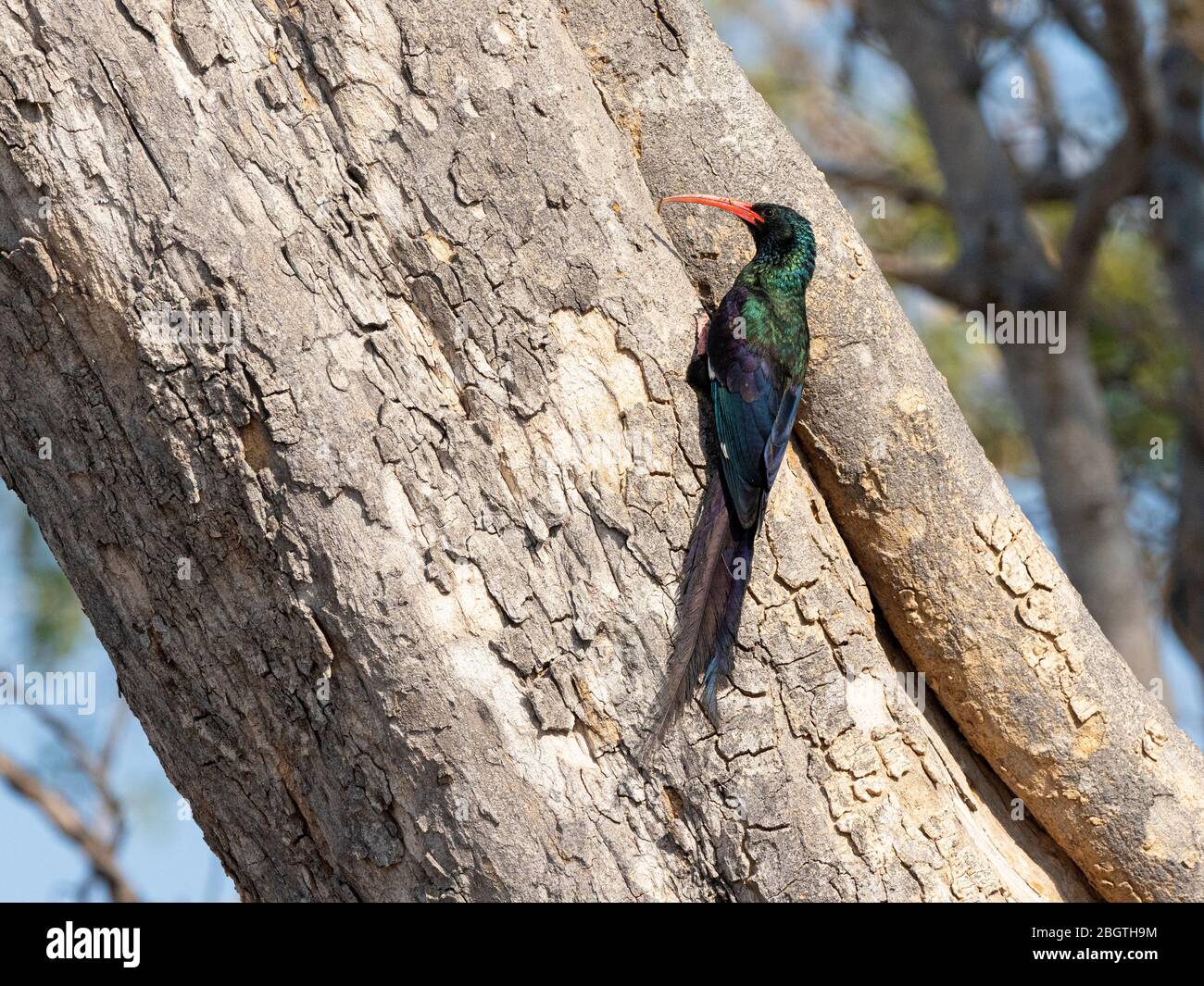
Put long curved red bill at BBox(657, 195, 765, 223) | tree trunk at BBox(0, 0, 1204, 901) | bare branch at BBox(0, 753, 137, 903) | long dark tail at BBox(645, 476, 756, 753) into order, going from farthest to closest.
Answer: bare branch at BBox(0, 753, 137, 903), long curved red bill at BBox(657, 195, 765, 223), long dark tail at BBox(645, 476, 756, 753), tree trunk at BBox(0, 0, 1204, 901)

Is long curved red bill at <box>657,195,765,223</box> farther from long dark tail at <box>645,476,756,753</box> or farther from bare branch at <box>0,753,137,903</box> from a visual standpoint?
bare branch at <box>0,753,137,903</box>

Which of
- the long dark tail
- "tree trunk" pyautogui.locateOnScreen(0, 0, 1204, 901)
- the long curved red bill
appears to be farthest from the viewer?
the long curved red bill

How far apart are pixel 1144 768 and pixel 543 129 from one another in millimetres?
1732

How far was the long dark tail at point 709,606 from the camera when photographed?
201cm

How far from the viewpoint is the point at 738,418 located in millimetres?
2129

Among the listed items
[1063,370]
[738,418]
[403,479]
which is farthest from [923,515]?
[1063,370]

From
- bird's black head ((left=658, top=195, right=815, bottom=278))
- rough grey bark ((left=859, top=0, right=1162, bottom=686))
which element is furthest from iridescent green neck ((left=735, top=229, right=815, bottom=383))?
rough grey bark ((left=859, top=0, right=1162, bottom=686))

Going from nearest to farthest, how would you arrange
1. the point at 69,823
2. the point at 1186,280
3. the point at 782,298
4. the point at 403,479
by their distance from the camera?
the point at 403,479, the point at 782,298, the point at 69,823, the point at 1186,280

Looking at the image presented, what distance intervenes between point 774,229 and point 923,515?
0.64 m

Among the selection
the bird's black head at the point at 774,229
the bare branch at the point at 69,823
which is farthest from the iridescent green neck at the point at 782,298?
the bare branch at the point at 69,823

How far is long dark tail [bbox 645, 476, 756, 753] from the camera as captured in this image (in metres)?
2.01

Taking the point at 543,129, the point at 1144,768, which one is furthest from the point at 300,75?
the point at 1144,768

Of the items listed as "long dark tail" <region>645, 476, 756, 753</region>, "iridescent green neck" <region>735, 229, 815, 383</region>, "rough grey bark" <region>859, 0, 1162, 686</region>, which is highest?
"rough grey bark" <region>859, 0, 1162, 686</region>

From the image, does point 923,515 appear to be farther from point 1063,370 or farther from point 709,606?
point 1063,370
